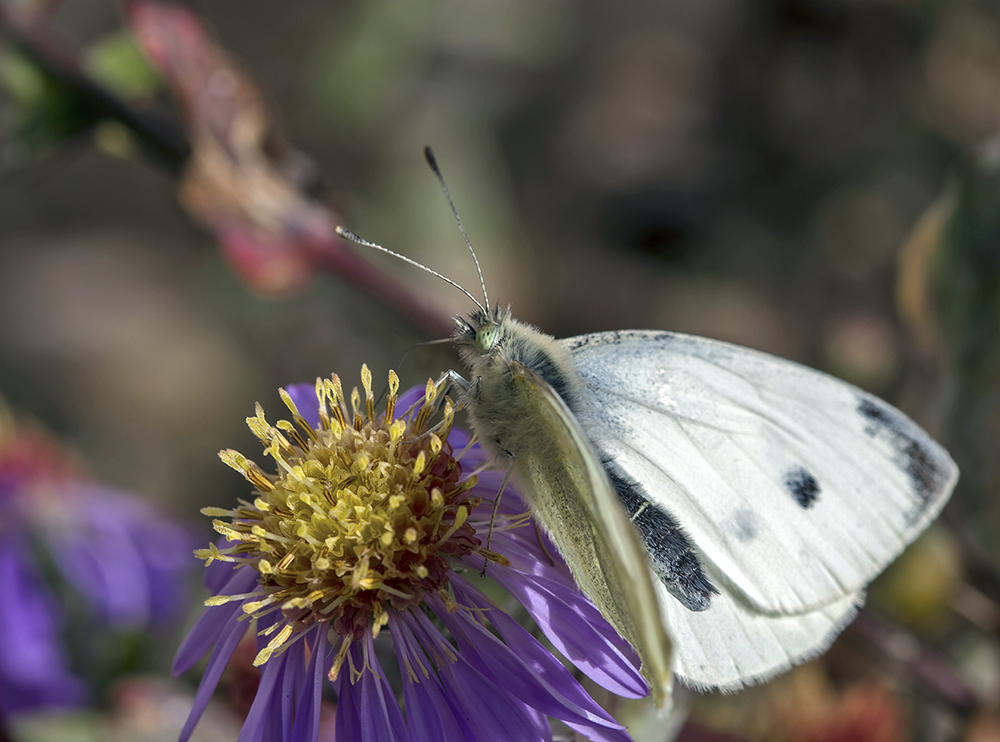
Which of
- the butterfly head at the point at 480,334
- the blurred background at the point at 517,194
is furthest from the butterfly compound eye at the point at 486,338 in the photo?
the blurred background at the point at 517,194

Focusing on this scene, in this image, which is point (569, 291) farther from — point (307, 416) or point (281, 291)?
point (307, 416)

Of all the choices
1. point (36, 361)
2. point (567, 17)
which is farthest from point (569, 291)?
point (36, 361)

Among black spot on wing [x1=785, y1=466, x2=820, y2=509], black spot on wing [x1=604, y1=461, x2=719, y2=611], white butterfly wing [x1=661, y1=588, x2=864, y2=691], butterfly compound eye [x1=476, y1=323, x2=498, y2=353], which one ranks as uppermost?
butterfly compound eye [x1=476, y1=323, x2=498, y2=353]

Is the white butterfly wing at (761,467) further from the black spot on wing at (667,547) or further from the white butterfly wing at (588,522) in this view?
the white butterfly wing at (588,522)

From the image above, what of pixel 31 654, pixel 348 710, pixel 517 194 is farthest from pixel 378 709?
pixel 517 194

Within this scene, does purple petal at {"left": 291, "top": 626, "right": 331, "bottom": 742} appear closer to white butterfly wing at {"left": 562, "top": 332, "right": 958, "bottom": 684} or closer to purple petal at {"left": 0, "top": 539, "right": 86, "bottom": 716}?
white butterfly wing at {"left": 562, "top": 332, "right": 958, "bottom": 684}

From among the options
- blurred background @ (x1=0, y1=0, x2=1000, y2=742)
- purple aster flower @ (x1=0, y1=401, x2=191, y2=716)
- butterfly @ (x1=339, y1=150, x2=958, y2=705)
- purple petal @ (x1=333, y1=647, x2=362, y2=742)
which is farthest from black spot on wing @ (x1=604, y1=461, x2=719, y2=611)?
purple aster flower @ (x1=0, y1=401, x2=191, y2=716)
